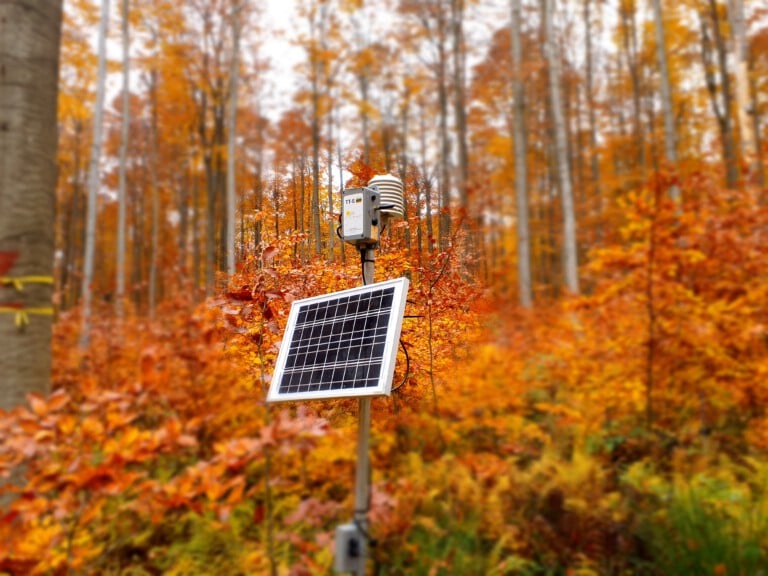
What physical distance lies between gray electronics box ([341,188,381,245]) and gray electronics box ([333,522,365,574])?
76cm

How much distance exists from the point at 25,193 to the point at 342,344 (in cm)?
181

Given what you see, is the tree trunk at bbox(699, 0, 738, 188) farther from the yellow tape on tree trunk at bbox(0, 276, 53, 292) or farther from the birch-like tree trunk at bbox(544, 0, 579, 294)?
the yellow tape on tree trunk at bbox(0, 276, 53, 292)

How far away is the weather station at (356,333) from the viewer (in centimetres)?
114

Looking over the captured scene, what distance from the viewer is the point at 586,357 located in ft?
17.2

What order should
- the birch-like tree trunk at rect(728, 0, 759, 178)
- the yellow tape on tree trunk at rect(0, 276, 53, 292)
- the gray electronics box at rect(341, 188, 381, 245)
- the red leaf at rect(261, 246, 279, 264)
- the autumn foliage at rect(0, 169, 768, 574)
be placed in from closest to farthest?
the gray electronics box at rect(341, 188, 381, 245), the red leaf at rect(261, 246, 279, 264), the yellow tape on tree trunk at rect(0, 276, 53, 292), the autumn foliage at rect(0, 169, 768, 574), the birch-like tree trunk at rect(728, 0, 759, 178)

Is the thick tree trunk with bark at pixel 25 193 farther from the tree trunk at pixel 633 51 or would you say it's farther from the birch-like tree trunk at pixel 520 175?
the tree trunk at pixel 633 51

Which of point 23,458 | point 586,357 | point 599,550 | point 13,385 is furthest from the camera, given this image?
point 586,357

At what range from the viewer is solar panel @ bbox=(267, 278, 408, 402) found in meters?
1.13

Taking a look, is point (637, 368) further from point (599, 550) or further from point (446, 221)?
point (446, 221)

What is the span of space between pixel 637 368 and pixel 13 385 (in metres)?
4.61

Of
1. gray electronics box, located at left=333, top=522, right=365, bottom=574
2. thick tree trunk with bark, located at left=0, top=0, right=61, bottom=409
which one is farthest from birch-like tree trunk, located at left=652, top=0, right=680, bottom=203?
gray electronics box, located at left=333, top=522, right=365, bottom=574

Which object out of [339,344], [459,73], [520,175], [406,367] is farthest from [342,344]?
[459,73]

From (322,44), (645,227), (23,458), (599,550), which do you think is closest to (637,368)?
(645,227)

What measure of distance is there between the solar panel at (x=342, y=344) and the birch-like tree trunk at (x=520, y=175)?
9.53 metres
